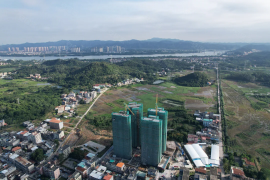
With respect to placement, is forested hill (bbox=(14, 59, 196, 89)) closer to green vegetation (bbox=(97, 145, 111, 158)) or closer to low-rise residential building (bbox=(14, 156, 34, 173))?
green vegetation (bbox=(97, 145, 111, 158))

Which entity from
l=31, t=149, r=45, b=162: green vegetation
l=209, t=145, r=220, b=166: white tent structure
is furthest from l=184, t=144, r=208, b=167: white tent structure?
l=31, t=149, r=45, b=162: green vegetation

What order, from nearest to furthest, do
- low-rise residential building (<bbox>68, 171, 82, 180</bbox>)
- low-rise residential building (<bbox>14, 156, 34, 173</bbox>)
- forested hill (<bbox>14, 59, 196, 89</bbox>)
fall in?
1. low-rise residential building (<bbox>68, 171, 82, 180</bbox>)
2. low-rise residential building (<bbox>14, 156, 34, 173</bbox>)
3. forested hill (<bbox>14, 59, 196, 89</bbox>)

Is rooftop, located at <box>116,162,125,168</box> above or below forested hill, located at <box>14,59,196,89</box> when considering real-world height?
below

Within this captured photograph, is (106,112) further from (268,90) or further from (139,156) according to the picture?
(268,90)

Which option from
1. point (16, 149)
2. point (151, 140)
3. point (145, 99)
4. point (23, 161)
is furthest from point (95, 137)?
point (145, 99)

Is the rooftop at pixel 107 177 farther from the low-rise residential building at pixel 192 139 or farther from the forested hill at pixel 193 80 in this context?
the forested hill at pixel 193 80

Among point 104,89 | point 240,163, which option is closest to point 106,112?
point 104,89
